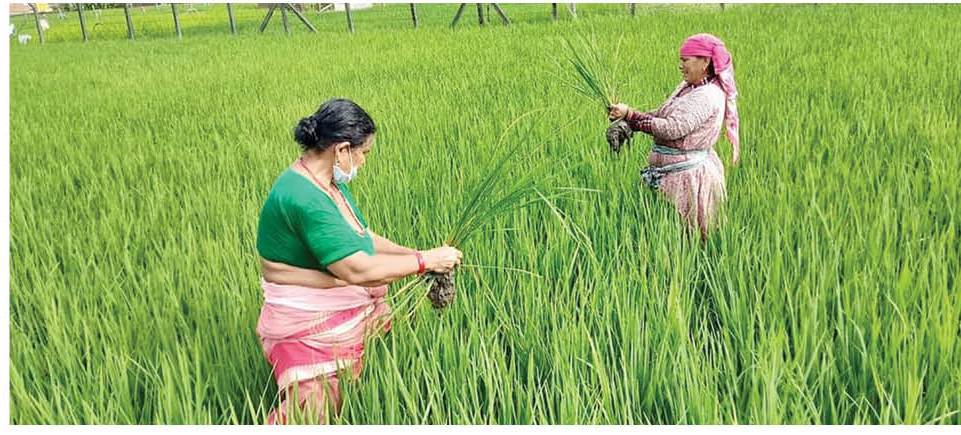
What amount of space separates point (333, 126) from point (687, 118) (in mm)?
1203

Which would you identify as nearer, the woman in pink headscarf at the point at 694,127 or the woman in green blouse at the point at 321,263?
the woman in green blouse at the point at 321,263

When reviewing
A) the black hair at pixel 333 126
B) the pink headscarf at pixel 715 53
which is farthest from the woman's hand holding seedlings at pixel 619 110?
the black hair at pixel 333 126

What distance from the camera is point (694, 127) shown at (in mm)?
1969

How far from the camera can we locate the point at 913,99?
350 centimetres

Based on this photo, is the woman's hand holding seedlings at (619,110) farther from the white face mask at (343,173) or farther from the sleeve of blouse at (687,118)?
the white face mask at (343,173)

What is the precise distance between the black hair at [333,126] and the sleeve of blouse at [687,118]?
111 centimetres

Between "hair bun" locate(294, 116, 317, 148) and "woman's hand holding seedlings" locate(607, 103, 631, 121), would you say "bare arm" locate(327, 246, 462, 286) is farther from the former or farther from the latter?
"woman's hand holding seedlings" locate(607, 103, 631, 121)

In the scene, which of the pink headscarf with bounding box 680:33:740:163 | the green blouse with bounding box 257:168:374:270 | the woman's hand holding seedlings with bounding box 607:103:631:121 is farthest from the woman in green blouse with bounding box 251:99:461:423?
the pink headscarf with bounding box 680:33:740:163

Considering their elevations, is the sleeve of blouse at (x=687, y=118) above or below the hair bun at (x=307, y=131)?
below

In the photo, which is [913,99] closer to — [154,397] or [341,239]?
[341,239]

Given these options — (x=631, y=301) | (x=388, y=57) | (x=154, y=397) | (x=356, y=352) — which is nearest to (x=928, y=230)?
(x=631, y=301)

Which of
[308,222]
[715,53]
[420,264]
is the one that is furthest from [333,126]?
[715,53]

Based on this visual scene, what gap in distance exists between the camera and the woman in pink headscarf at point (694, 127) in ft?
6.44

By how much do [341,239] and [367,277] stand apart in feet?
0.28
